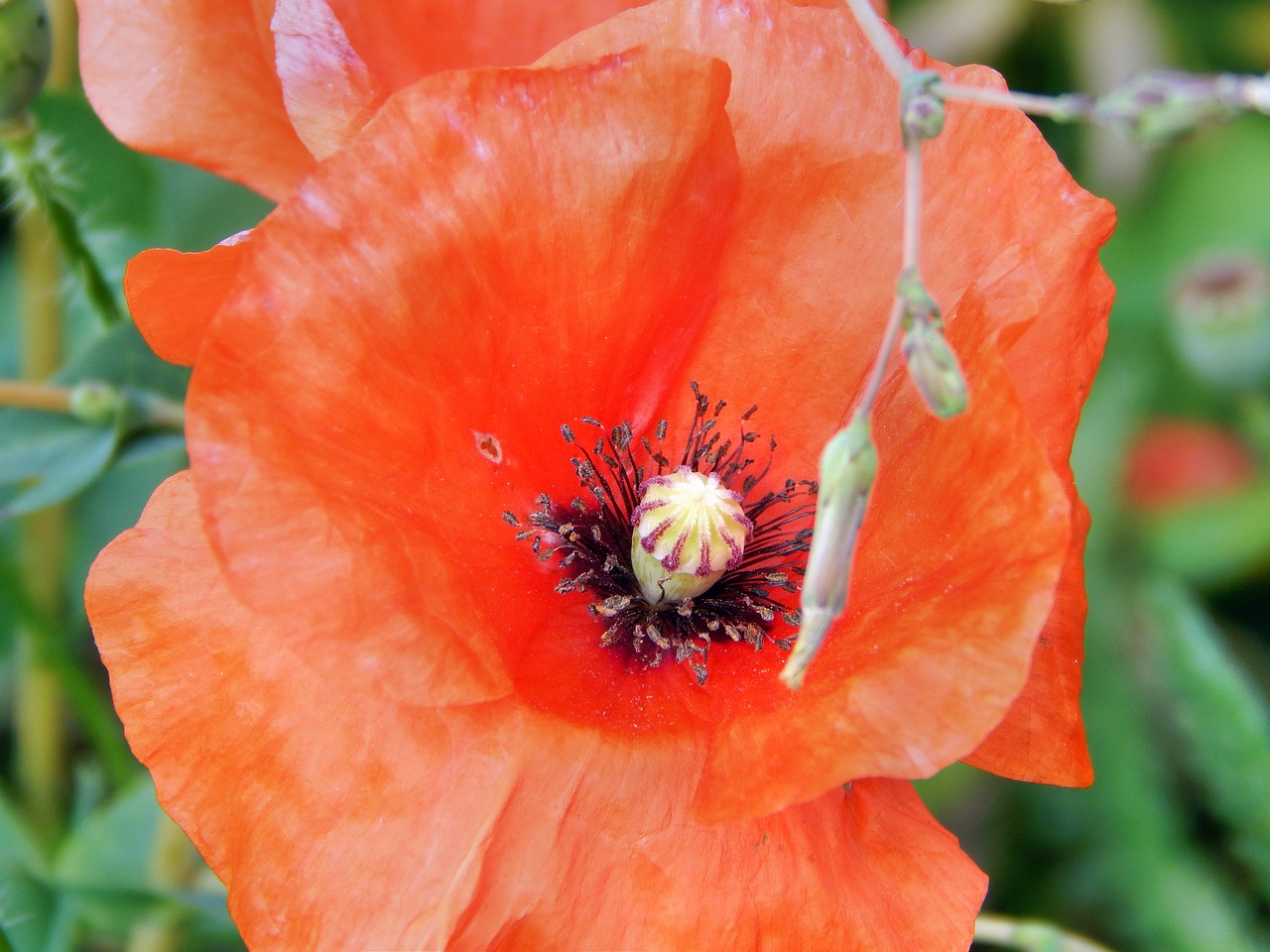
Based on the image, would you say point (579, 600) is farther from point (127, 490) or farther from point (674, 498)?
point (127, 490)

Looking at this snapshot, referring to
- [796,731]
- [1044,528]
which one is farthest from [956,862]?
[1044,528]

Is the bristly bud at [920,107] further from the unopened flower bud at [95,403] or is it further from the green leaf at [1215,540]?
the green leaf at [1215,540]

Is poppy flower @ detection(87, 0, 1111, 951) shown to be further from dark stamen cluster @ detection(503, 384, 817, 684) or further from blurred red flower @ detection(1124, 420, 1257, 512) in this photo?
blurred red flower @ detection(1124, 420, 1257, 512)

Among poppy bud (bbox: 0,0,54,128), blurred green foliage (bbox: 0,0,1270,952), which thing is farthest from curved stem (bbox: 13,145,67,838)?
poppy bud (bbox: 0,0,54,128)

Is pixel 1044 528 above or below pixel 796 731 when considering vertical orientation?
above

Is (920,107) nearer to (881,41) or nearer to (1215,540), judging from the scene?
(881,41)

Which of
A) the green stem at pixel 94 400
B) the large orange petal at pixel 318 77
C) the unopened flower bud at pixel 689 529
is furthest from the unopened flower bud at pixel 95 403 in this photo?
the unopened flower bud at pixel 689 529
